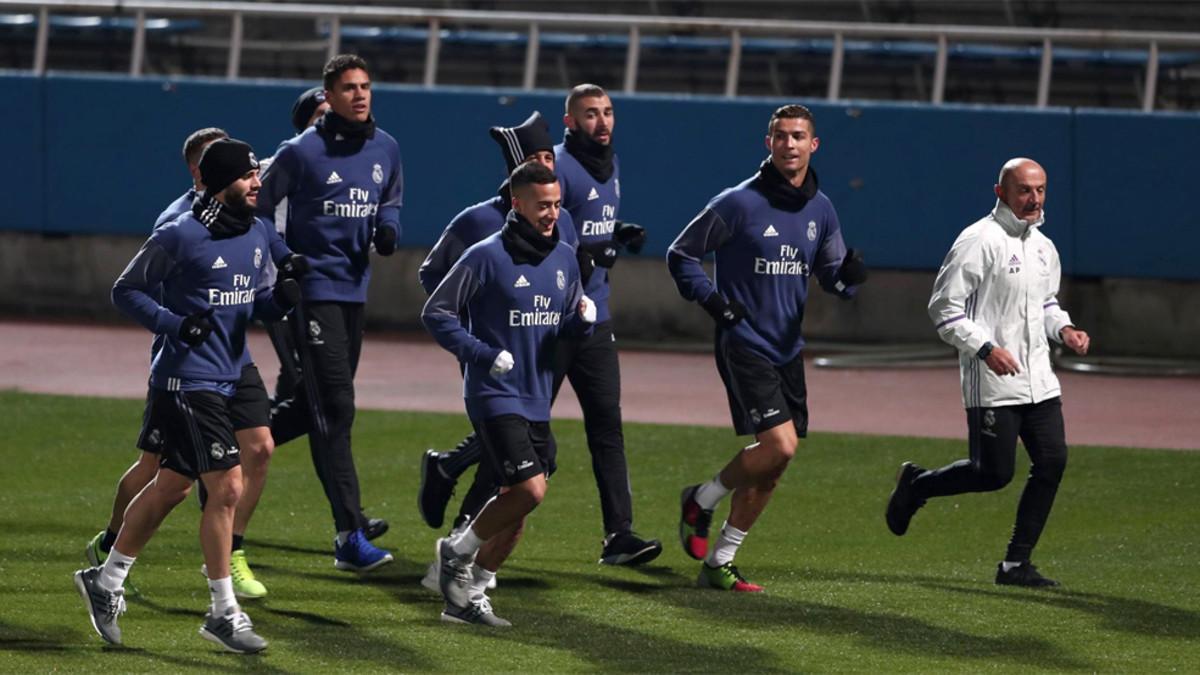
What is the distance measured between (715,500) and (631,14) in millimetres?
13328

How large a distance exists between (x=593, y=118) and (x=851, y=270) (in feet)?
5.16

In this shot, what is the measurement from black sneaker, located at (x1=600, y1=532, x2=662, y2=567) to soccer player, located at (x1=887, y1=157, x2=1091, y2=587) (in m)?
1.57

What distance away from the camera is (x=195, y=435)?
798 centimetres

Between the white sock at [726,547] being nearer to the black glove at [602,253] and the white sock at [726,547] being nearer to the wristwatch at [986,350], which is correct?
the wristwatch at [986,350]

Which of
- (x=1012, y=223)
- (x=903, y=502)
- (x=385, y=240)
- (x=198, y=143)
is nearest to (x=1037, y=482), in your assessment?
(x=903, y=502)

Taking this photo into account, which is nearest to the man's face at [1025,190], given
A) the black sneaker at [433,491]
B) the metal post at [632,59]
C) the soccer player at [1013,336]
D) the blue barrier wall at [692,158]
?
the soccer player at [1013,336]

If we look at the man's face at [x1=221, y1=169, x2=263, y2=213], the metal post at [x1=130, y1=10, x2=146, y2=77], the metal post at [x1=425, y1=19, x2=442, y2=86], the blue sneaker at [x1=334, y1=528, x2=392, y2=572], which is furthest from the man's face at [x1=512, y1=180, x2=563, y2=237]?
the metal post at [x1=130, y1=10, x2=146, y2=77]

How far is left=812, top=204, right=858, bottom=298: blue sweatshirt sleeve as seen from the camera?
9406 millimetres

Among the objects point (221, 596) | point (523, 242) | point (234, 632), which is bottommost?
point (234, 632)

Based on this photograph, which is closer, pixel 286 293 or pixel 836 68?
pixel 286 293

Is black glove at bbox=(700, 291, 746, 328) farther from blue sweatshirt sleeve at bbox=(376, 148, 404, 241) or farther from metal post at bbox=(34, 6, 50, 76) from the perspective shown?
metal post at bbox=(34, 6, 50, 76)

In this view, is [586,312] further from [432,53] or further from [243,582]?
[432,53]

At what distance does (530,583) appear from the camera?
30.7 ft

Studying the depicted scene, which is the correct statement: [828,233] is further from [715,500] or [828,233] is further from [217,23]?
[217,23]
